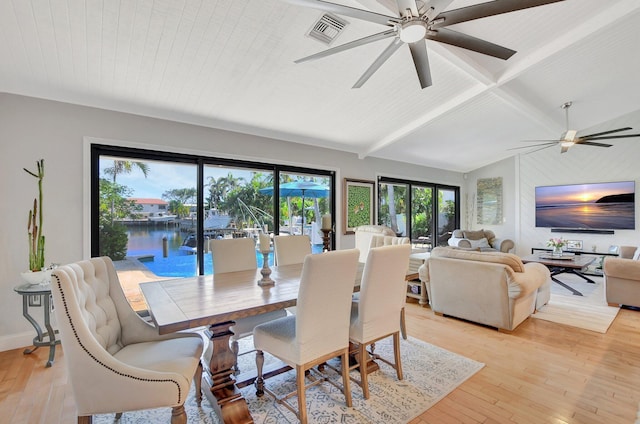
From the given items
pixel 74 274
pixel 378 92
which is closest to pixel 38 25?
pixel 74 274

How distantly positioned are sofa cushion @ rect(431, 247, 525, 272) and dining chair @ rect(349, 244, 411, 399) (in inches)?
61.3

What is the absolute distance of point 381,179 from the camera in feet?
21.0

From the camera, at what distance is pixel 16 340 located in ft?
9.62

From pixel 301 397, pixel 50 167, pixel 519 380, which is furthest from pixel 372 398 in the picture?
pixel 50 167

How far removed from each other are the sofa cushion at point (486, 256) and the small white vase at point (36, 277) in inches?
160

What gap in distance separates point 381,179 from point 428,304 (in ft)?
9.63

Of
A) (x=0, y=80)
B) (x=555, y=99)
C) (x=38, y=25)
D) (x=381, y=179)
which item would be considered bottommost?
(x=381, y=179)

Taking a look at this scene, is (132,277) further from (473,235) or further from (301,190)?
(473,235)

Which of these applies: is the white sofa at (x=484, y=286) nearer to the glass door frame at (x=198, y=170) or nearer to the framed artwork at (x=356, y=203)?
the framed artwork at (x=356, y=203)

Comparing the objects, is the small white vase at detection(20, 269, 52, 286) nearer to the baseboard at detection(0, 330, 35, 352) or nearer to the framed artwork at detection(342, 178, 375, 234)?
the baseboard at detection(0, 330, 35, 352)

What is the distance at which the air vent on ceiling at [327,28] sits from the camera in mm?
2514

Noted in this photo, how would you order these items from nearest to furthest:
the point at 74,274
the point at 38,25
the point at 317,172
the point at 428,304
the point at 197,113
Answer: the point at 74,274, the point at 38,25, the point at 197,113, the point at 428,304, the point at 317,172

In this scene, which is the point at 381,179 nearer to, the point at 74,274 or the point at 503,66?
the point at 503,66

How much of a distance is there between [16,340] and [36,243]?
97cm
